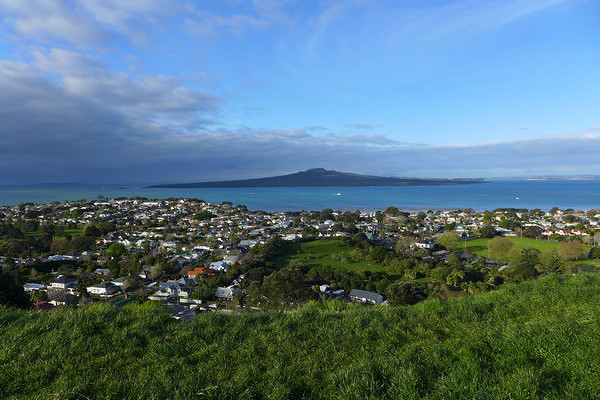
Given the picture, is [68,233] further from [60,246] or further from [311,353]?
[311,353]

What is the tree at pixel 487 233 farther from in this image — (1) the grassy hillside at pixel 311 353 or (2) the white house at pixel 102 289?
(2) the white house at pixel 102 289

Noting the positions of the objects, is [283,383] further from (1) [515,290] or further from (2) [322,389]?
(1) [515,290]

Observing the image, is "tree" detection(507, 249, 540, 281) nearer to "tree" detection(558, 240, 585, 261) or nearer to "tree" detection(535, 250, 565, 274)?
"tree" detection(535, 250, 565, 274)

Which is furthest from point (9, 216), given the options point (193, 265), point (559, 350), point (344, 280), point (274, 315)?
point (559, 350)

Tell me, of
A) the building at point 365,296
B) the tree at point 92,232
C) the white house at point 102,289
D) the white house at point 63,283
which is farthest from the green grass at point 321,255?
the tree at point 92,232

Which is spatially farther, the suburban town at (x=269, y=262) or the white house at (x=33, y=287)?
the white house at (x=33, y=287)

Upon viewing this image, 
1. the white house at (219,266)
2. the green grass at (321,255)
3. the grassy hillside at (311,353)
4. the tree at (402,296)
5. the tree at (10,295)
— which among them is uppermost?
the grassy hillside at (311,353)

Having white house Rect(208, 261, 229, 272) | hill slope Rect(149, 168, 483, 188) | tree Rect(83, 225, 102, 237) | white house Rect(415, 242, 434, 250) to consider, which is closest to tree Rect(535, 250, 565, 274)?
white house Rect(415, 242, 434, 250)
